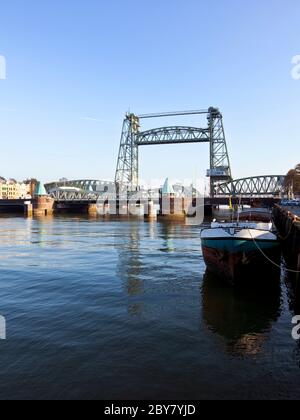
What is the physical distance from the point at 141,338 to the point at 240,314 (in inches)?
211

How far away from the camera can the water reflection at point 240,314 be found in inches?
527

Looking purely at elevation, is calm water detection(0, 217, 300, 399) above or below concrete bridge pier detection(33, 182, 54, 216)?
below

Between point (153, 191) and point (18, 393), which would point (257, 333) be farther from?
point (153, 191)

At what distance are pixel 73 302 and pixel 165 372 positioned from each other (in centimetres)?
843

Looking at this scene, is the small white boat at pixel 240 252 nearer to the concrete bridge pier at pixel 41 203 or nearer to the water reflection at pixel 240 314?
the water reflection at pixel 240 314

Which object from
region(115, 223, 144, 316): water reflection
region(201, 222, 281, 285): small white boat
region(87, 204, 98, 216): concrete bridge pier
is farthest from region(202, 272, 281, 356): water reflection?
region(87, 204, 98, 216): concrete bridge pier

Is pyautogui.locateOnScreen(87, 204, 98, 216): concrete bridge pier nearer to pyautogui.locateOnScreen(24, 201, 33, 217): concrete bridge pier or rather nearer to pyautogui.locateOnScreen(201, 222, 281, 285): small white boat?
pyautogui.locateOnScreen(24, 201, 33, 217): concrete bridge pier

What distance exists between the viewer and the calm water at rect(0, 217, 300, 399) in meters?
10.2

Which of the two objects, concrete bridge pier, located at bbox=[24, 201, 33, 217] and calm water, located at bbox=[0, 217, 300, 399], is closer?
calm water, located at bbox=[0, 217, 300, 399]

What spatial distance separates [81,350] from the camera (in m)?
12.3

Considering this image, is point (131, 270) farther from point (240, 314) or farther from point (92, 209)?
point (92, 209)

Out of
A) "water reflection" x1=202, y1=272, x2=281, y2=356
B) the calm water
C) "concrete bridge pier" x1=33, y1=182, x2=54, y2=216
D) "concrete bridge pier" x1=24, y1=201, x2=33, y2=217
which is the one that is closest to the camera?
the calm water

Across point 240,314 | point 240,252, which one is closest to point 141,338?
point 240,314

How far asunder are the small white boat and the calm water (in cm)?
128
